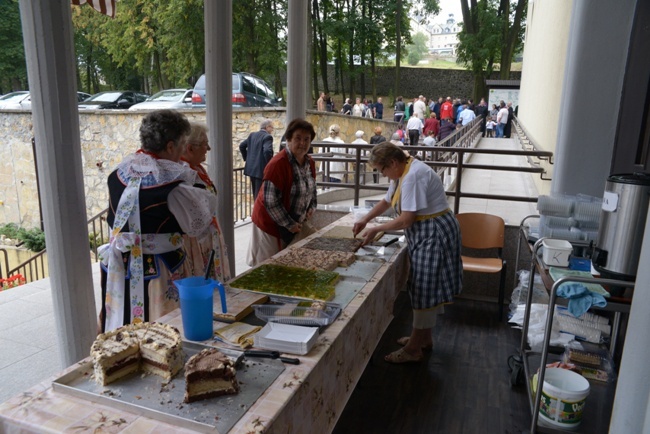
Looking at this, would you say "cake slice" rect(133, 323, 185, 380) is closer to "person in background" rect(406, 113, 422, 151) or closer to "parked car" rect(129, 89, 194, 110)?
"parked car" rect(129, 89, 194, 110)

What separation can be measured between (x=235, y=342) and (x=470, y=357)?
2592mm

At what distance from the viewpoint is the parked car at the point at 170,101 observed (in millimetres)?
11984

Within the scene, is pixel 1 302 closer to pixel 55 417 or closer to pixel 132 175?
pixel 132 175

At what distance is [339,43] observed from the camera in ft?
89.4

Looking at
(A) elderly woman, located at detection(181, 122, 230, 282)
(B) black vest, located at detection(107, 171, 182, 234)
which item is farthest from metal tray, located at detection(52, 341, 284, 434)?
(A) elderly woman, located at detection(181, 122, 230, 282)

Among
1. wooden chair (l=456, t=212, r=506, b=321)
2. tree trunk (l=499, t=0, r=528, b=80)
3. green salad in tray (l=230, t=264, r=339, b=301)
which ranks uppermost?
tree trunk (l=499, t=0, r=528, b=80)

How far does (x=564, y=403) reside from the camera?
2545 mm

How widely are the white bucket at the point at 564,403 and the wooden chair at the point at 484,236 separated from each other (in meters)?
1.86

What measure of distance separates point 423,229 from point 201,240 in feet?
4.90

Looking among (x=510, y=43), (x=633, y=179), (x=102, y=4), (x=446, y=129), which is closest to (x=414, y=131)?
(x=446, y=129)

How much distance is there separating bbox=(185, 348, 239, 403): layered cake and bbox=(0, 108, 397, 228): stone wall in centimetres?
981

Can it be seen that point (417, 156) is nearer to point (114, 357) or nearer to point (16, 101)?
point (114, 357)

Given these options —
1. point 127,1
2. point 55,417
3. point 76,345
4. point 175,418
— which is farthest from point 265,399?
point 127,1

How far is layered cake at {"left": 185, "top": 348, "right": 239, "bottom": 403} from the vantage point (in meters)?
1.46
